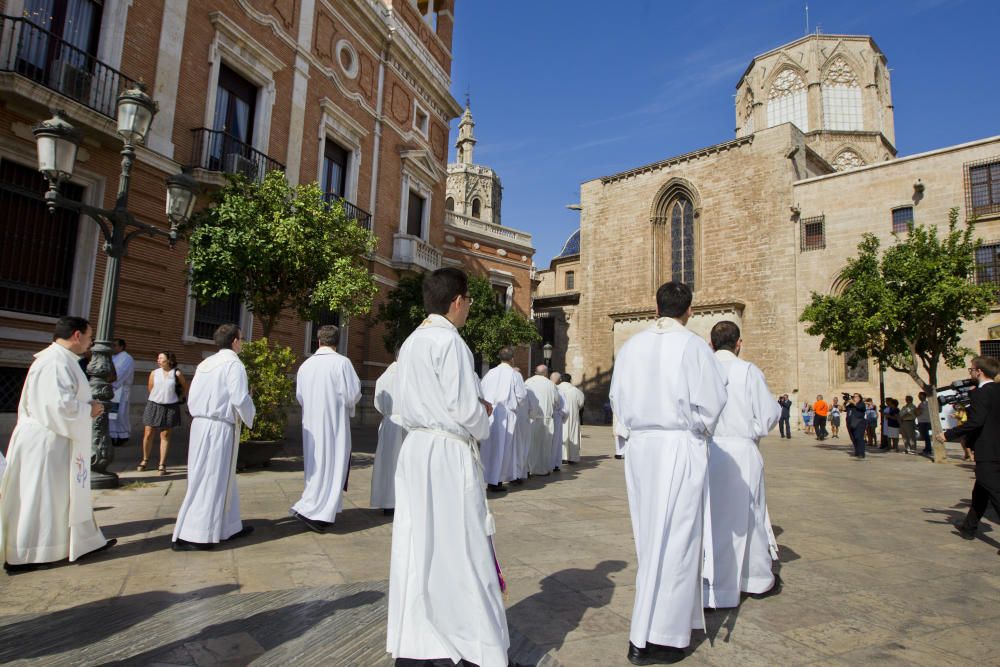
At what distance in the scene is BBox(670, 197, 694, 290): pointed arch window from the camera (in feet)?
91.2

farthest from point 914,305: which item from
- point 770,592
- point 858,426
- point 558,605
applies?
point 558,605

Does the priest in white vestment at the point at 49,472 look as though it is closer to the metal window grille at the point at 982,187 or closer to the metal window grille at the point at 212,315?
the metal window grille at the point at 212,315

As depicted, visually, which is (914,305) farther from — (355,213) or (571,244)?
(571,244)

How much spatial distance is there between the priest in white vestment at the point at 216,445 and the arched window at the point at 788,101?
39456 mm

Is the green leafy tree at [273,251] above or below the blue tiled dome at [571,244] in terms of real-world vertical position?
below

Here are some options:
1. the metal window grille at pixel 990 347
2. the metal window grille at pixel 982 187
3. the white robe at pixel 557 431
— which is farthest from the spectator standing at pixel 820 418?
the white robe at pixel 557 431

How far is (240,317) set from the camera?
13.7 meters

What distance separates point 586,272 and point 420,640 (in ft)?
95.3

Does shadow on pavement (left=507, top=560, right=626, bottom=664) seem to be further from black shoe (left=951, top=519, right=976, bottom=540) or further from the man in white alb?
the man in white alb

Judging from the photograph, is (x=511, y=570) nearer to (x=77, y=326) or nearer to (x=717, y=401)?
(x=717, y=401)

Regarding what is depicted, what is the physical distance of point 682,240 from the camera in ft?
92.4

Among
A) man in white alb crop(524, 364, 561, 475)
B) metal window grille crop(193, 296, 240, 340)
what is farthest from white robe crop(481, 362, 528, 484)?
metal window grille crop(193, 296, 240, 340)

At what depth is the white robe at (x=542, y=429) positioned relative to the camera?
31.4 feet

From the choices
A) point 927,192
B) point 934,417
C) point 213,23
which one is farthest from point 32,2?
point 927,192
